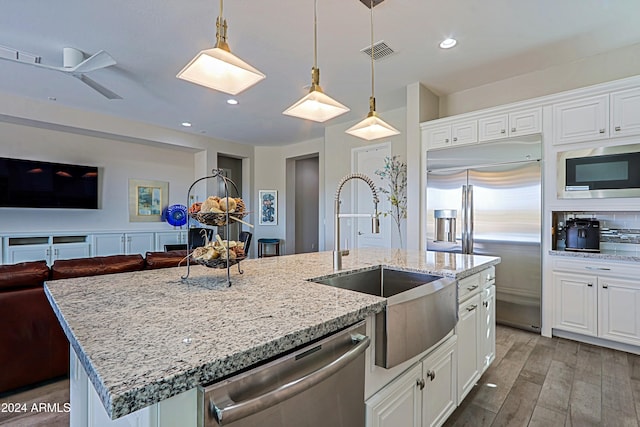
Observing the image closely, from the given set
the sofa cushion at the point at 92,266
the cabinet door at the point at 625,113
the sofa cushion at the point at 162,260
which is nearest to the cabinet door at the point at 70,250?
the sofa cushion at the point at 92,266

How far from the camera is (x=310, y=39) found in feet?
9.56

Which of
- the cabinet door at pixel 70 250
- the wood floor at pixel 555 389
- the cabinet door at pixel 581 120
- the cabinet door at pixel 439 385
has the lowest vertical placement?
the wood floor at pixel 555 389

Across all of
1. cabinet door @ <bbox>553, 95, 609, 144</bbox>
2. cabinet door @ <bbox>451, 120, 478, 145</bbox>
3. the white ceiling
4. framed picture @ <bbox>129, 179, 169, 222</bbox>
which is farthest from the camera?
framed picture @ <bbox>129, 179, 169, 222</bbox>

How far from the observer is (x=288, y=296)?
1.18 meters

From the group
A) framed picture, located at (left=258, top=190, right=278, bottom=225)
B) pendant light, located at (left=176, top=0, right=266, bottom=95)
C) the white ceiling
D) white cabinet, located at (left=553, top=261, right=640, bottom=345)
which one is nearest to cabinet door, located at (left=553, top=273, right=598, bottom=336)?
white cabinet, located at (left=553, top=261, right=640, bottom=345)

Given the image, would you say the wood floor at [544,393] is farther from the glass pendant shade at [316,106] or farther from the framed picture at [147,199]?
the framed picture at [147,199]

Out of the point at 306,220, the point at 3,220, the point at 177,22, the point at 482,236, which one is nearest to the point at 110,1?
the point at 177,22

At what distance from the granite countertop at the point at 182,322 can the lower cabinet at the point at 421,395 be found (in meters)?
0.40

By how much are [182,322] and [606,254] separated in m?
3.58

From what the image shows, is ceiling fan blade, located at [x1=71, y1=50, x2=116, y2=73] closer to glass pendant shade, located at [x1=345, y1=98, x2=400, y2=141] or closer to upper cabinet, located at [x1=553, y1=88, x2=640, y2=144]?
glass pendant shade, located at [x1=345, y1=98, x2=400, y2=141]

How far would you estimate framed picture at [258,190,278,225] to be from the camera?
24.9ft

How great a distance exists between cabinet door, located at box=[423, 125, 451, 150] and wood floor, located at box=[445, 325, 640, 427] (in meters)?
2.30

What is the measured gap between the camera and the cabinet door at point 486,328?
2.05m

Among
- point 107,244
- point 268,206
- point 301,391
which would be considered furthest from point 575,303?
point 107,244
